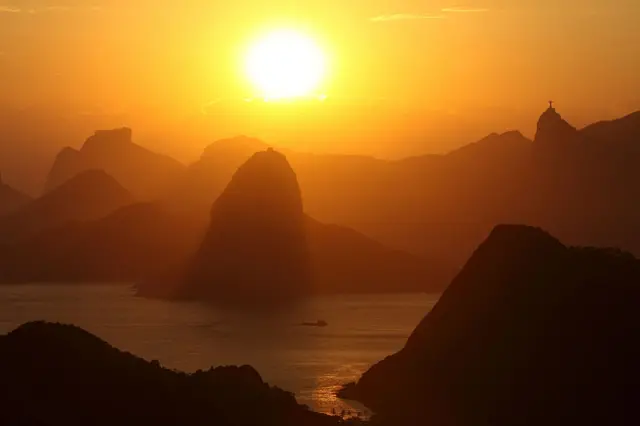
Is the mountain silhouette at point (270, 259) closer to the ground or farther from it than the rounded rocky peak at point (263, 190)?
closer to the ground

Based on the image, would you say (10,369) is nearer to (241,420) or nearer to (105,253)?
(241,420)

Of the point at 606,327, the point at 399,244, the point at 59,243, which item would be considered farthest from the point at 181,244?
the point at 606,327

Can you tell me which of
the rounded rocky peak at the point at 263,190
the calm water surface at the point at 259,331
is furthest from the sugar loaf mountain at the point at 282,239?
the calm water surface at the point at 259,331

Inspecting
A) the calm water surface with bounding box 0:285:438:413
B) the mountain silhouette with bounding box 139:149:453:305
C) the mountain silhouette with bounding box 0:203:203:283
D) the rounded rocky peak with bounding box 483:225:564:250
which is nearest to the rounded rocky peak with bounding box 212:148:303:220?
the mountain silhouette with bounding box 139:149:453:305

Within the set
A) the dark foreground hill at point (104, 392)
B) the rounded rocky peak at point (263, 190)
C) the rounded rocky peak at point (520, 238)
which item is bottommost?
the dark foreground hill at point (104, 392)

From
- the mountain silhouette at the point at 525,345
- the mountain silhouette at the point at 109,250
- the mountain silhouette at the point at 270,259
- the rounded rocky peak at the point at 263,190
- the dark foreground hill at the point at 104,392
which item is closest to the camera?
the dark foreground hill at the point at 104,392

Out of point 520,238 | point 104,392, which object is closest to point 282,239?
point 520,238

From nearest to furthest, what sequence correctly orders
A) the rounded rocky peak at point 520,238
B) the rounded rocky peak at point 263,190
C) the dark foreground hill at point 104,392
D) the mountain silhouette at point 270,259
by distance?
the dark foreground hill at point 104,392 → the rounded rocky peak at point 520,238 → the mountain silhouette at point 270,259 → the rounded rocky peak at point 263,190

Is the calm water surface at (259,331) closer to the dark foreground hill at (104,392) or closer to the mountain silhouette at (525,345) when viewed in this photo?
the mountain silhouette at (525,345)

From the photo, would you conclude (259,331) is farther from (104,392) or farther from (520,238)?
(104,392)
